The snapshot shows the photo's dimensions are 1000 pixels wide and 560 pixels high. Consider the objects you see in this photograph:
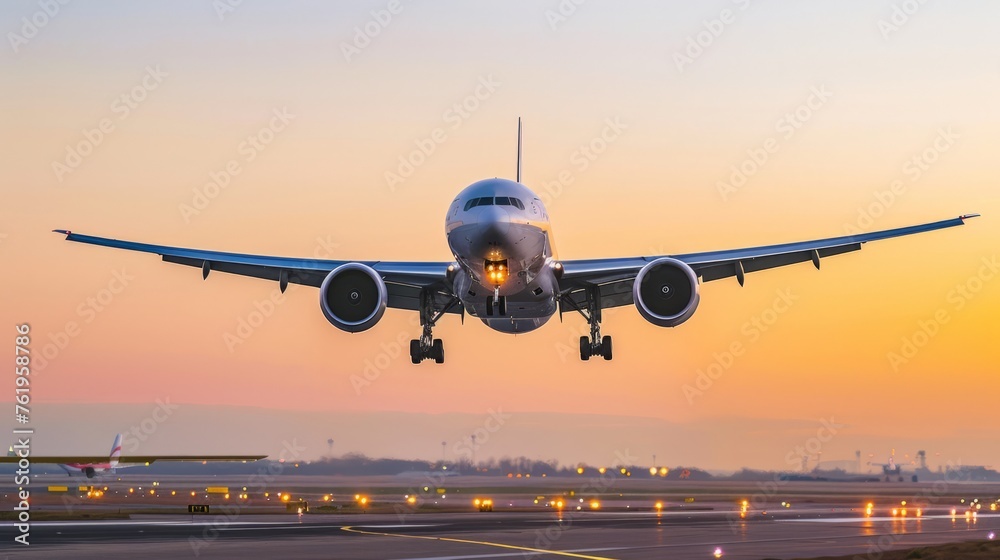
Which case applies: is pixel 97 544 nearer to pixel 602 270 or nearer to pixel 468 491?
pixel 602 270

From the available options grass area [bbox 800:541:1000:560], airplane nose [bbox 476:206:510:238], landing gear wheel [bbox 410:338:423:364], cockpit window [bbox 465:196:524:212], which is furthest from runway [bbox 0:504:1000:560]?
cockpit window [bbox 465:196:524:212]

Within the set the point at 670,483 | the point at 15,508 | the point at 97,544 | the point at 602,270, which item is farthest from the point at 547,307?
the point at 670,483

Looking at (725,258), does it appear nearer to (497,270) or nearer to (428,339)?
(497,270)

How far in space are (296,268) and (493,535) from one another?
41.0ft

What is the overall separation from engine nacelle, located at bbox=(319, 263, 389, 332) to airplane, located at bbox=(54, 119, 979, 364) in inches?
1.4

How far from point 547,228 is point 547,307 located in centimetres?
465

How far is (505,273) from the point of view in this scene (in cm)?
3597

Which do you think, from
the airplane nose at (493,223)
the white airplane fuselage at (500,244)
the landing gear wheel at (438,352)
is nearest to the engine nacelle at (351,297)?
the white airplane fuselage at (500,244)

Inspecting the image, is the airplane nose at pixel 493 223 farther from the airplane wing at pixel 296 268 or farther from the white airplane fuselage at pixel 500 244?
the airplane wing at pixel 296 268

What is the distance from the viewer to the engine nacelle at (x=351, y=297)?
1501 inches

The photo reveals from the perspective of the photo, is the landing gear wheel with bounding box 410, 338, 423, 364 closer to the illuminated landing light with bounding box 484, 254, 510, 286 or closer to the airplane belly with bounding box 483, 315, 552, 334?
the airplane belly with bounding box 483, 315, 552, 334

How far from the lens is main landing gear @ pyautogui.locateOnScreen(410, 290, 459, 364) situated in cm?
4256

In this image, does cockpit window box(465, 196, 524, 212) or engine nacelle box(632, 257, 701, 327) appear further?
engine nacelle box(632, 257, 701, 327)

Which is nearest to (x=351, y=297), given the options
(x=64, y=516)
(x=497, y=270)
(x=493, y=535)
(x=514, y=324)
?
(x=497, y=270)
